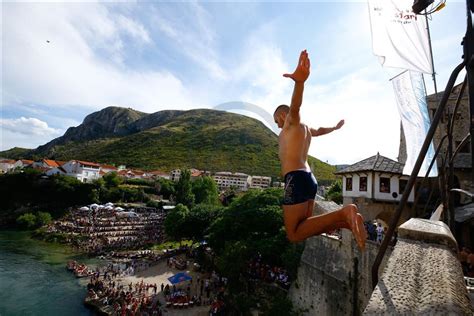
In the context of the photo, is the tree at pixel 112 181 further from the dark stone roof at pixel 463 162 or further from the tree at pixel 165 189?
the dark stone roof at pixel 463 162

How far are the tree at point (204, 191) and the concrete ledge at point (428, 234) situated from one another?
6064 cm

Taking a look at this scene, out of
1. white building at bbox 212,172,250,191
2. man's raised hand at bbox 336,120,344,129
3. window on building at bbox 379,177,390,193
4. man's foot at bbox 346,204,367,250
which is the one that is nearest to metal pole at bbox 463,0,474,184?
man's foot at bbox 346,204,367,250

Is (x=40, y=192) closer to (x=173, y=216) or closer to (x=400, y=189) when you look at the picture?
(x=173, y=216)

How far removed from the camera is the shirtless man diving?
9.78 ft

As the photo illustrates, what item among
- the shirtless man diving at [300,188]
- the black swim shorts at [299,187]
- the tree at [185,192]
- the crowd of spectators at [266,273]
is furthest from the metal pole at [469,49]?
the tree at [185,192]

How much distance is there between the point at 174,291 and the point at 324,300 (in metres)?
14.8

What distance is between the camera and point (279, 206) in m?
22.5

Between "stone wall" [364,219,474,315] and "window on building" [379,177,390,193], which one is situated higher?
"window on building" [379,177,390,193]

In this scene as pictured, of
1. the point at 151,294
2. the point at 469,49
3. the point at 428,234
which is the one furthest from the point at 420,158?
the point at 151,294

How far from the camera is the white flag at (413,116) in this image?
8.79 meters

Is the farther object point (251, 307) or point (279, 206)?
point (279, 206)

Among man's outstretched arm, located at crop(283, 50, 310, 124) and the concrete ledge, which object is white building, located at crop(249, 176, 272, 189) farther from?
the concrete ledge

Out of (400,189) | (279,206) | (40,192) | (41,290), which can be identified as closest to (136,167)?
(40,192)

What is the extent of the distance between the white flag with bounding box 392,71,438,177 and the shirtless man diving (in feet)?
23.1
